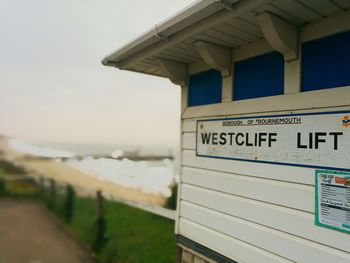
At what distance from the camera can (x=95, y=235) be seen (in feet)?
18.9

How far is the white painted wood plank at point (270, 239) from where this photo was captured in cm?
165

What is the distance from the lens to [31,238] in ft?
16.5

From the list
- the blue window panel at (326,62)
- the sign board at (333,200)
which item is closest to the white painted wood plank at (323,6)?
the blue window panel at (326,62)

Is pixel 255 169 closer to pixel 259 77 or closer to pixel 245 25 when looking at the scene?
pixel 259 77

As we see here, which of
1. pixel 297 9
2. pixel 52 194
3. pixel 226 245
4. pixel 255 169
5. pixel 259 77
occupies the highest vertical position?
pixel 297 9

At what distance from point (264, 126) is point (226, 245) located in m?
1.07

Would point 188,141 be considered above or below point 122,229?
above

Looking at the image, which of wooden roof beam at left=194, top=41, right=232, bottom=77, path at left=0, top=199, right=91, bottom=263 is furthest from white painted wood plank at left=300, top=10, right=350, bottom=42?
path at left=0, top=199, right=91, bottom=263

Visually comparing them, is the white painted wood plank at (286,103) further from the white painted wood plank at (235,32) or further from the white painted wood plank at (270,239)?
the white painted wood plank at (270,239)

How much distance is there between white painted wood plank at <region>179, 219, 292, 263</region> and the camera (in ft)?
6.60

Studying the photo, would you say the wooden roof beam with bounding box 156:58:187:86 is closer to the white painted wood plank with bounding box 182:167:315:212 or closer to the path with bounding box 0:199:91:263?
the white painted wood plank with bounding box 182:167:315:212

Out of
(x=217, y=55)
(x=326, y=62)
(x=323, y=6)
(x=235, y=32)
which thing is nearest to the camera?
(x=323, y=6)

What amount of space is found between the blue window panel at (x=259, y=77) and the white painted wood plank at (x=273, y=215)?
837 millimetres

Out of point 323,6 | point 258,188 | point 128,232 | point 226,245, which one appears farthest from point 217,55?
point 128,232
